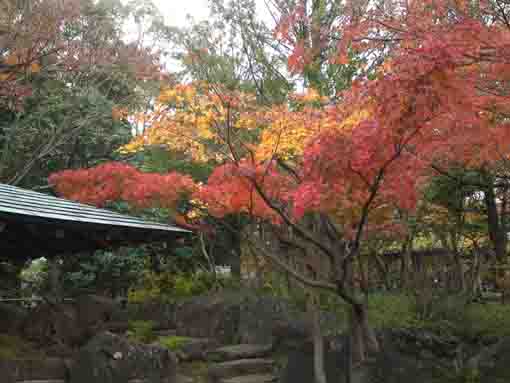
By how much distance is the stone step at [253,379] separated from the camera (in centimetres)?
743

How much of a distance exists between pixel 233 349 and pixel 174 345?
103cm

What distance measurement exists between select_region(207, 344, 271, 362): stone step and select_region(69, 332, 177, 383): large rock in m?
1.72

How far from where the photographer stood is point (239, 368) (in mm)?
7918

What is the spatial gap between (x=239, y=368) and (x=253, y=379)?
44 centimetres

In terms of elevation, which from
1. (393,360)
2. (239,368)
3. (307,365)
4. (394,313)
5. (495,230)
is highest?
(495,230)

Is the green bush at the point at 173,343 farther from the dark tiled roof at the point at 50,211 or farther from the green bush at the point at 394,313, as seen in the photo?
the green bush at the point at 394,313

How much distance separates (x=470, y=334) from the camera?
25.8ft

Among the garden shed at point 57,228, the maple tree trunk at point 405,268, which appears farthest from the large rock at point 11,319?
the maple tree trunk at point 405,268

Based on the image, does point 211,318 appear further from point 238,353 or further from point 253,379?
point 253,379

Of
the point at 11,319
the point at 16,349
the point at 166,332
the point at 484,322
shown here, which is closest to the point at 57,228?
the point at 16,349

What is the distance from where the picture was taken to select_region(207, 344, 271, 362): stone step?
27.7ft

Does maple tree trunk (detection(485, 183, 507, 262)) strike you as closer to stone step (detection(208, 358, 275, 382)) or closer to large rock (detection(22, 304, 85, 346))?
stone step (detection(208, 358, 275, 382))

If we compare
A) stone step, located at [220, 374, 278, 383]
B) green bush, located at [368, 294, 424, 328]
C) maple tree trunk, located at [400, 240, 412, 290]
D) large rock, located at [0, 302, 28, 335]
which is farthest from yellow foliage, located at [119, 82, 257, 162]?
maple tree trunk, located at [400, 240, 412, 290]

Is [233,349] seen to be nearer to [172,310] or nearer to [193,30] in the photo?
[172,310]
